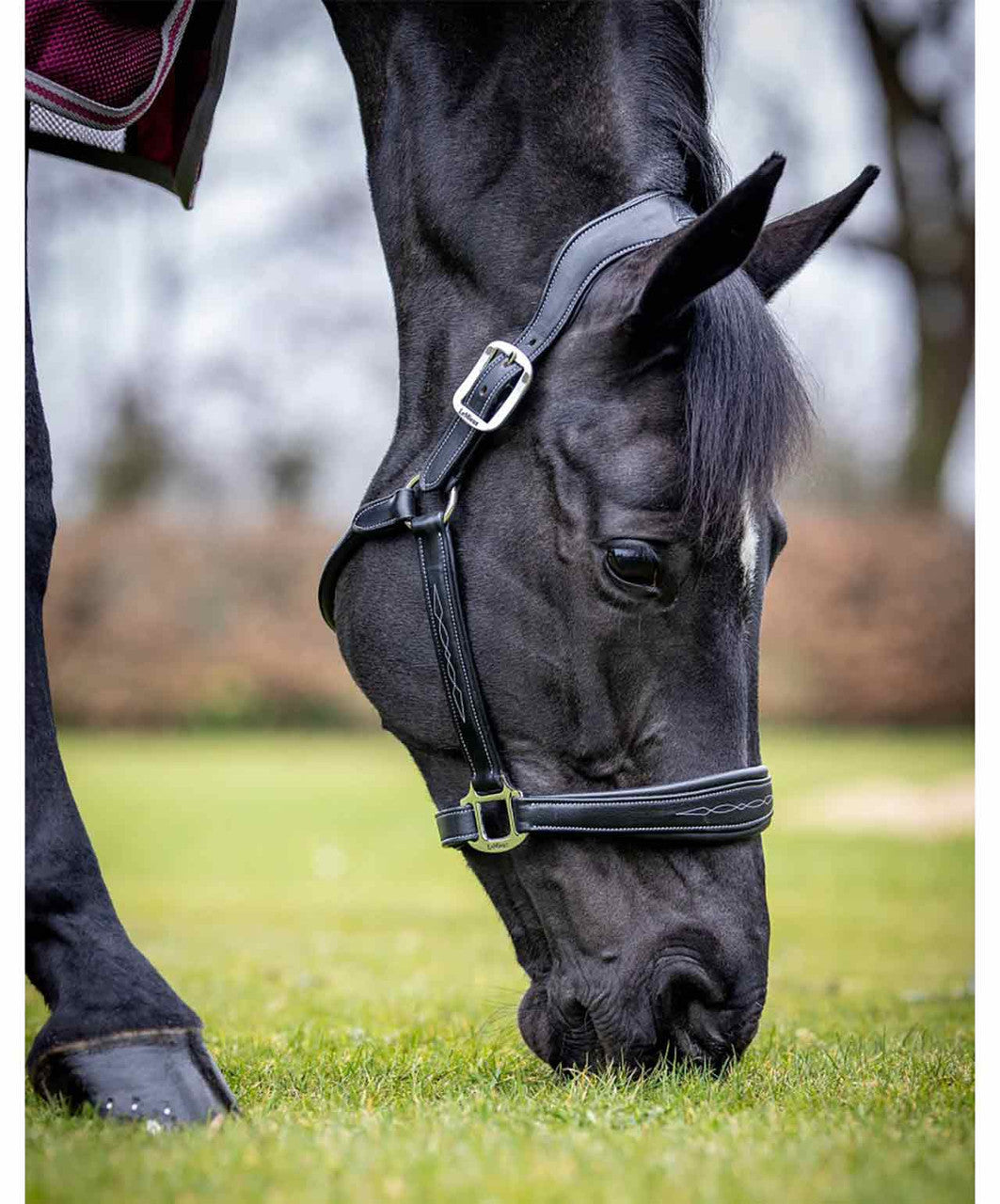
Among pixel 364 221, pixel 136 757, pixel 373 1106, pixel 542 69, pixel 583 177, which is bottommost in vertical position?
pixel 136 757

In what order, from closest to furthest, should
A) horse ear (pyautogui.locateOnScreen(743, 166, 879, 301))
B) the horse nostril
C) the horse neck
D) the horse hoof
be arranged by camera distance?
1. the horse hoof
2. the horse nostril
3. the horse neck
4. horse ear (pyautogui.locateOnScreen(743, 166, 879, 301))

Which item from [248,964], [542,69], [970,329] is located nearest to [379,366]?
[970,329]

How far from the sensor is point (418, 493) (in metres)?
A: 2.30

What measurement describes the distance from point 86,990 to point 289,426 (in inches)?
735

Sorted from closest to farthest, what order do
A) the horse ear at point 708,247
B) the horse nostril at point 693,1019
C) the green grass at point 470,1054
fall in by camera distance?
the green grass at point 470,1054 → the horse ear at point 708,247 → the horse nostril at point 693,1019

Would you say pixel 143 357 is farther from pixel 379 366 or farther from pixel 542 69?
pixel 542 69

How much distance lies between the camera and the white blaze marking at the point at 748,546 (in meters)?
2.16

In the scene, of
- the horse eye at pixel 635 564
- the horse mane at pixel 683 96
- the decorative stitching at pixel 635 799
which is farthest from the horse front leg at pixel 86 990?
the horse mane at pixel 683 96

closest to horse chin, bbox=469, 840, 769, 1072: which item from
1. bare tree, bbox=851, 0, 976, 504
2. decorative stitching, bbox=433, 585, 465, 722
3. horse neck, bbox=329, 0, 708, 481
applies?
decorative stitching, bbox=433, 585, 465, 722

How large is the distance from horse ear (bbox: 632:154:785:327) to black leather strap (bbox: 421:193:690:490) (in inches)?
6.0

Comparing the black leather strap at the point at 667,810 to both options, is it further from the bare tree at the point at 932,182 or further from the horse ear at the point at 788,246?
the bare tree at the point at 932,182

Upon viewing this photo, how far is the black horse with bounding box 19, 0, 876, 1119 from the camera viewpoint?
77.4 inches

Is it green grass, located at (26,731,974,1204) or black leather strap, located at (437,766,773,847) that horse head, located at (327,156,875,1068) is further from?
green grass, located at (26,731,974,1204)

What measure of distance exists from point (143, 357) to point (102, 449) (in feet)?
5.70
